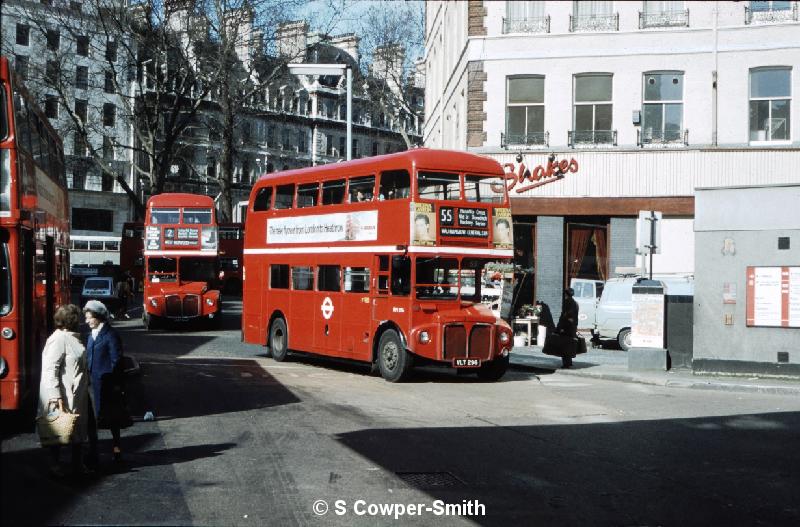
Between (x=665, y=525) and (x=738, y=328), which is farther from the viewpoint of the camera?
(x=738, y=328)

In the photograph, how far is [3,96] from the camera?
37.8 feet

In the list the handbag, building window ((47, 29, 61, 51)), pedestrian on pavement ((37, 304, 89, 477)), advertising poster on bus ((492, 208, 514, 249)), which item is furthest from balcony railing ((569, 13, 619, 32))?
the handbag

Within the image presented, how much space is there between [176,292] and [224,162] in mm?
10368

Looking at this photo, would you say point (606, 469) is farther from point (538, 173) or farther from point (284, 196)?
point (538, 173)

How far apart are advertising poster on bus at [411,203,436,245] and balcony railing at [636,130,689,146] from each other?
14.3 meters

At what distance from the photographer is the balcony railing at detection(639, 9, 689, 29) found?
3053 cm

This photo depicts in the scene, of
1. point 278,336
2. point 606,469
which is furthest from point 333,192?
point 606,469

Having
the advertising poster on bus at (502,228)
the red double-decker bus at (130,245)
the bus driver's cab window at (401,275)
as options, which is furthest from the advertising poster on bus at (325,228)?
the red double-decker bus at (130,245)

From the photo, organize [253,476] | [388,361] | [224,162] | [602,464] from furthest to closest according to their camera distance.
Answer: [224,162] < [388,361] < [602,464] < [253,476]

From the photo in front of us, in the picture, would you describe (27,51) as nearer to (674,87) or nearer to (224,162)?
(224,162)

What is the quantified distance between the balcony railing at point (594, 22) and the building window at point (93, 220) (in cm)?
5644

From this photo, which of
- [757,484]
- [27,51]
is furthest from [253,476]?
[27,51]

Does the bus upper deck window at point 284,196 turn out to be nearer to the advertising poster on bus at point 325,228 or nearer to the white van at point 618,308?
the advertising poster on bus at point 325,228

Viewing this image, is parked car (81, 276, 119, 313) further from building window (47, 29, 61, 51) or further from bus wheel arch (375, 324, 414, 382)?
bus wheel arch (375, 324, 414, 382)
